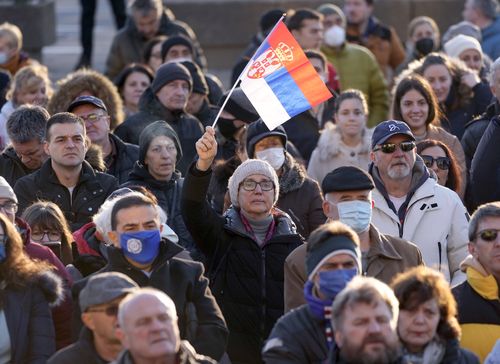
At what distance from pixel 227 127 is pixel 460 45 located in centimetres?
369

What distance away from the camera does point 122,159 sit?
487 inches

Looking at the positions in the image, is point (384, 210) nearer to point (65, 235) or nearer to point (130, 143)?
point (65, 235)

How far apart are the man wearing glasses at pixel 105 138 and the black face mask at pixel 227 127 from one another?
2.37 ft

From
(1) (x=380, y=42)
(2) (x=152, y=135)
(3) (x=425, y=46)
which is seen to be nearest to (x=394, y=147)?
(2) (x=152, y=135)

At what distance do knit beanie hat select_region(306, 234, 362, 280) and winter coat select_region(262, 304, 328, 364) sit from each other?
0.32 m

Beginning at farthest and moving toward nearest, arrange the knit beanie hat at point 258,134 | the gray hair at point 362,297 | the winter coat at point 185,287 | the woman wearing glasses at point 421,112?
the woman wearing glasses at point 421,112
the knit beanie hat at point 258,134
the winter coat at point 185,287
the gray hair at point 362,297

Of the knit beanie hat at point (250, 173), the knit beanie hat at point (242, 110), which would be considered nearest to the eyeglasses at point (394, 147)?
the knit beanie hat at point (250, 173)

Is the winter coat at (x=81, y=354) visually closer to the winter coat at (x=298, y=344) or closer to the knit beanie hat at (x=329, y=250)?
the winter coat at (x=298, y=344)

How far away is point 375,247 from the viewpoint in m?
9.62

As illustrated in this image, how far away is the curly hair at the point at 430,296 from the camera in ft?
27.1

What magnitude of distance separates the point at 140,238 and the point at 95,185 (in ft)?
7.40

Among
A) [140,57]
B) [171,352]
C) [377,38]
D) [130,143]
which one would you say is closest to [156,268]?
[171,352]

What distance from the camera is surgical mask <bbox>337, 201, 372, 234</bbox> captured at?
31.6 feet

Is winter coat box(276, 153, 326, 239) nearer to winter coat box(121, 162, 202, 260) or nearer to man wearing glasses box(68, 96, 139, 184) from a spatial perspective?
winter coat box(121, 162, 202, 260)
